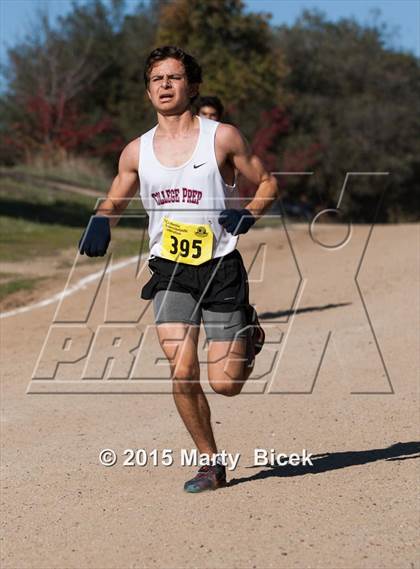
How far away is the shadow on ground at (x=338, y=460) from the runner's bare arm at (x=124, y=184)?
1.75 metres

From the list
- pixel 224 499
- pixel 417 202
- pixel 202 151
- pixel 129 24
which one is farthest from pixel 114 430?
pixel 129 24

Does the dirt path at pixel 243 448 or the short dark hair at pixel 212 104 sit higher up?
the short dark hair at pixel 212 104

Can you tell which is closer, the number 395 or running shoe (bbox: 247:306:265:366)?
the number 395

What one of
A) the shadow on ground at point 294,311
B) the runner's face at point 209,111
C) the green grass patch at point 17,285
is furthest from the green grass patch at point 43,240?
the runner's face at point 209,111

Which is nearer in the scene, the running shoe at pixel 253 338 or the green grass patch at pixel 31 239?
the running shoe at pixel 253 338

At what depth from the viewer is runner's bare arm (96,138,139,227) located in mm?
6348

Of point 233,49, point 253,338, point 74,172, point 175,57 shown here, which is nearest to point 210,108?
point 175,57

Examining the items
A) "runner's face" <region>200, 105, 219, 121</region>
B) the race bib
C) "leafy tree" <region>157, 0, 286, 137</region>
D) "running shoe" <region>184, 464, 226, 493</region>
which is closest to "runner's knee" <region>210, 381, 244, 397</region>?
"running shoe" <region>184, 464, 226, 493</region>

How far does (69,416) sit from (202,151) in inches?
133

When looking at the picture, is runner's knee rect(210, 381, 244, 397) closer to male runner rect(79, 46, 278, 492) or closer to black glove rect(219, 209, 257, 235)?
male runner rect(79, 46, 278, 492)

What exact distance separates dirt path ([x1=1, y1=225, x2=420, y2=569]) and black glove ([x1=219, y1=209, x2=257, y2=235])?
148cm

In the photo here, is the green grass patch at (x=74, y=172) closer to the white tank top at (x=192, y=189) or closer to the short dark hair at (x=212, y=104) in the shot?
the short dark hair at (x=212, y=104)

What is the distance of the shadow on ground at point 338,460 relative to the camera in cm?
685

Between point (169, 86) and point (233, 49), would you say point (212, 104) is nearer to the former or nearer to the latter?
point (169, 86)
